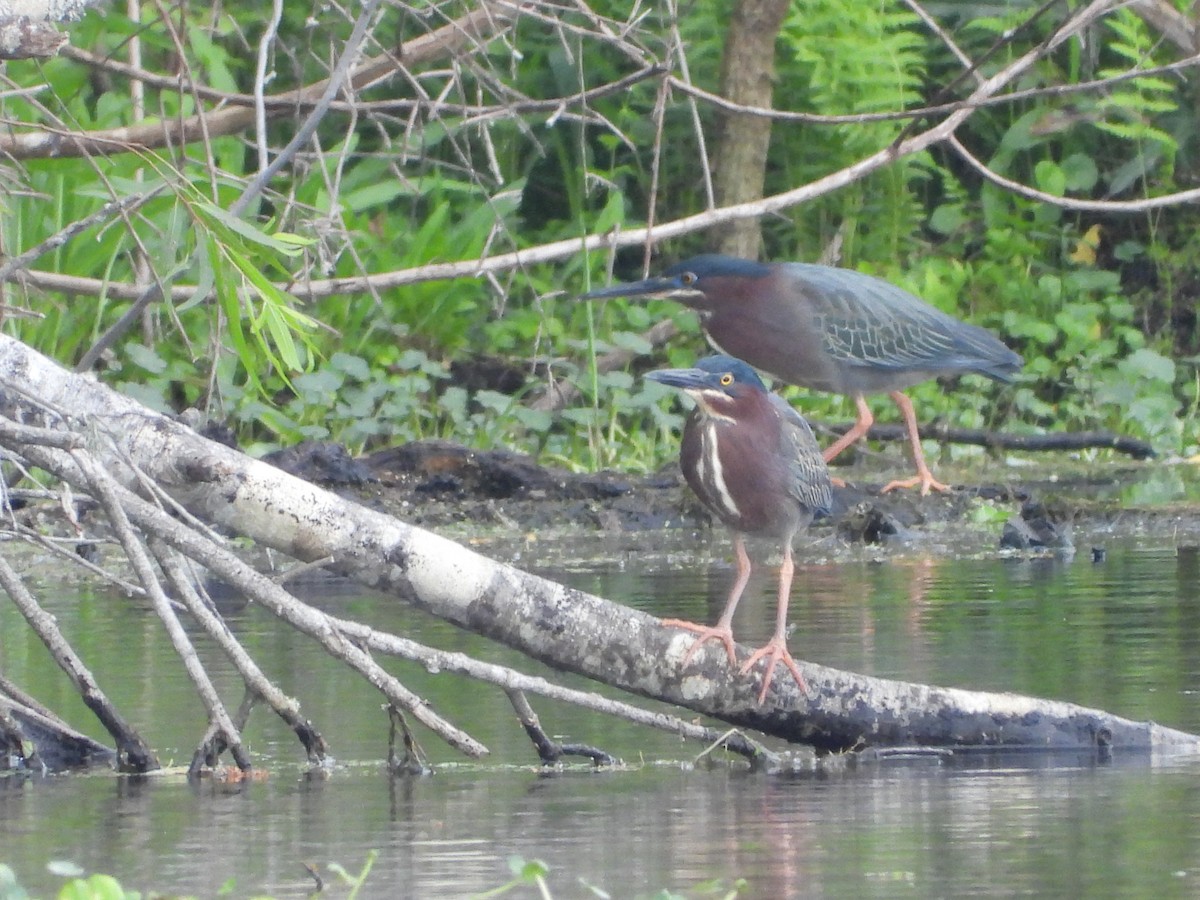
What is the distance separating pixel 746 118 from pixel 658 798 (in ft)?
32.0

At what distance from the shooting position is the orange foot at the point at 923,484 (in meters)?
9.93

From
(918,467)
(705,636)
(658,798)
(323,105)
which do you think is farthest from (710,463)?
(918,467)

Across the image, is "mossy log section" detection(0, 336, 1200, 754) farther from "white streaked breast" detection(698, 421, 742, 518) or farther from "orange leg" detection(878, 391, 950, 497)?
"orange leg" detection(878, 391, 950, 497)

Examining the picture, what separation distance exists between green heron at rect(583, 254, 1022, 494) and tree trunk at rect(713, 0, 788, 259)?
3.28 m

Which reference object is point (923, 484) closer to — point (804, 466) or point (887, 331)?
point (887, 331)

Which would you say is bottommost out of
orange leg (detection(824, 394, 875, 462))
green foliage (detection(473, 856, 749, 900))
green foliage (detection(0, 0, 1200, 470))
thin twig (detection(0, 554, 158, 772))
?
green foliage (detection(473, 856, 749, 900))

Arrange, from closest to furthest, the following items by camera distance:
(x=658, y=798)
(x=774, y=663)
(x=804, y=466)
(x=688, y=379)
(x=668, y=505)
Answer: (x=658, y=798) < (x=774, y=663) < (x=688, y=379) < (x=804, y=466) < (x=668, y=505)

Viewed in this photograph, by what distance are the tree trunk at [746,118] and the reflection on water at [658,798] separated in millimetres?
7100

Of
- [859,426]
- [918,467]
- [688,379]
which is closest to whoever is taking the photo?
[688,379]

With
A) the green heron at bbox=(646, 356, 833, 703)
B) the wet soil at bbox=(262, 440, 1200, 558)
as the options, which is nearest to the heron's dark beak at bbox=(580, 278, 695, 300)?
the wet soil at bbox=(262, 440, 1200, 558)

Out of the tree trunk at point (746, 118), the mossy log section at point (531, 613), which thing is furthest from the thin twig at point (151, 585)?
the tree trunk at point (746, 118)

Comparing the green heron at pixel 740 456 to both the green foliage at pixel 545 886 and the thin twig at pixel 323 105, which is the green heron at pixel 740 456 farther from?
the green foliage at pixel 545 886

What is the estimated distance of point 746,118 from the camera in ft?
44.6

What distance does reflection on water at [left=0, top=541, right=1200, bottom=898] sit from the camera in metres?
3.44
